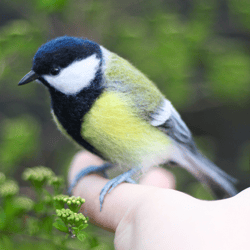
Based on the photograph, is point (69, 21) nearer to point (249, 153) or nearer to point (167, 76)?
point (167, 76)

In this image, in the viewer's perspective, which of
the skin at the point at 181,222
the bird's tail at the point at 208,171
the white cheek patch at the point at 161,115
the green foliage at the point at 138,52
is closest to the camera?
the skin at the point at 181,222

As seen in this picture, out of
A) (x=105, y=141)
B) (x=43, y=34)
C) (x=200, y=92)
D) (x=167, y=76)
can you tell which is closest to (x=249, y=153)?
(x=200, y=92)

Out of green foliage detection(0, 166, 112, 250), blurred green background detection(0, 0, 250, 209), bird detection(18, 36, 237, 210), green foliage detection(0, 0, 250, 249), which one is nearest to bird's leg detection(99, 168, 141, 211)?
bird detection(18, 36, 237, 210)

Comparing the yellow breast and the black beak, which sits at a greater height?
the black beak

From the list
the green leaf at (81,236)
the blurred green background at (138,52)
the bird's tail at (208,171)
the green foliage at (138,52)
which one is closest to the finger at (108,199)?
the green leaf at (81,236)

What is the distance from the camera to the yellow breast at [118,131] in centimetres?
63

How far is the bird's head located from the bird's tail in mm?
375

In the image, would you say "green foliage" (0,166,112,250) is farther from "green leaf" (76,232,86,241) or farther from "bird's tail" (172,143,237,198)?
"bird's tail" (172,143,237,198)

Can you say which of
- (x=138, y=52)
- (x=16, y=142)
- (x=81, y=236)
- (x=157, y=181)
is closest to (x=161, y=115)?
(x=157, y=181)

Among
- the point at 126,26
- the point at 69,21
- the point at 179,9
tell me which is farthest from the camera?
the point at 179,9

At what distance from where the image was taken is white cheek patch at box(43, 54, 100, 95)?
596 mm

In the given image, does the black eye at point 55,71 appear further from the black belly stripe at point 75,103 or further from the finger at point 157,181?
the finger at point 157,181

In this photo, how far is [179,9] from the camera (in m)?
1.78

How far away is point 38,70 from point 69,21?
0.70m
